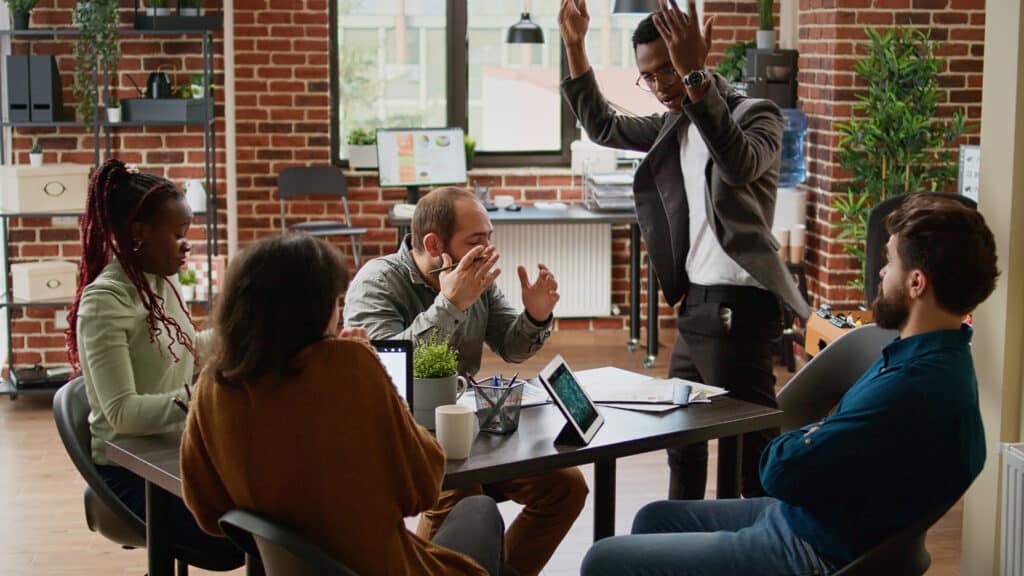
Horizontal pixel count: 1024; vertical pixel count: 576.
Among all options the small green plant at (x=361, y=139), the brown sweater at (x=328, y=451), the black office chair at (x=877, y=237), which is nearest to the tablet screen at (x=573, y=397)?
the brown sweater at (x=328, y=451)

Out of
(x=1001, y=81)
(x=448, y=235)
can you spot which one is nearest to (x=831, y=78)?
(x=1001, y=81)

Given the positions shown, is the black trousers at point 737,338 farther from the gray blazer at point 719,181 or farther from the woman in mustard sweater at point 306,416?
the woman in mustard sweater at point 306,416

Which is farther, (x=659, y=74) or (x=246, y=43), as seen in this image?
(x=246, y=43)

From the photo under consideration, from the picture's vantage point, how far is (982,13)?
246 inches

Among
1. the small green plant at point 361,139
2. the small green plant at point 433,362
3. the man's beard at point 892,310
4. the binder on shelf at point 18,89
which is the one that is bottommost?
the small green plant at point 433,362

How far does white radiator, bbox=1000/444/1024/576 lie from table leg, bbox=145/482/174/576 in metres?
2.08

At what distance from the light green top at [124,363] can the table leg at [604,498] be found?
1024 mm

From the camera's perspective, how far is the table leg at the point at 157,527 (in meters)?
2.62

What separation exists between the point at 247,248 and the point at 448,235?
3.91 ft

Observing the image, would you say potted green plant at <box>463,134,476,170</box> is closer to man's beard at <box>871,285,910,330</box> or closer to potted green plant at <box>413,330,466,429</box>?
potted green plant at <box>413,330,466,429</box>

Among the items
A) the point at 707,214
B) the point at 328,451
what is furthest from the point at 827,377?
the point at 328,451

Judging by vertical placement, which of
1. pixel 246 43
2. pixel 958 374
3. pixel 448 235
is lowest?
pixel 958 374

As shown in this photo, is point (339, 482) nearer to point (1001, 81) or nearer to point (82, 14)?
point (1001, 81)

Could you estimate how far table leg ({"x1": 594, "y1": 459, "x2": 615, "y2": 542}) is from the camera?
10.1 ft
